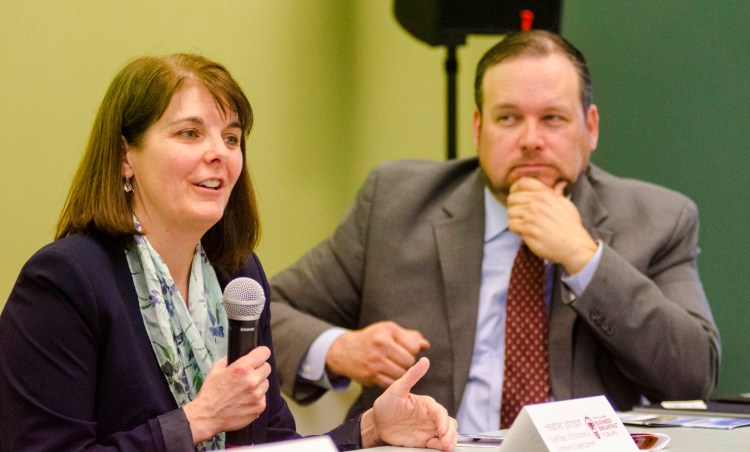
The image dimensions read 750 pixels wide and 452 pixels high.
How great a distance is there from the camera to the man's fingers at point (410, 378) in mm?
1724

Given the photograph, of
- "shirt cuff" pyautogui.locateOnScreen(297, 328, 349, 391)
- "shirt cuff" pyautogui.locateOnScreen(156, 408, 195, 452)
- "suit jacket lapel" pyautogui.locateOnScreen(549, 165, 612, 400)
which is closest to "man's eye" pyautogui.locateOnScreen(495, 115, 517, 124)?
"suit jacket lapel" pyautogui.locateOnScreen(549, 165, 612, 400)

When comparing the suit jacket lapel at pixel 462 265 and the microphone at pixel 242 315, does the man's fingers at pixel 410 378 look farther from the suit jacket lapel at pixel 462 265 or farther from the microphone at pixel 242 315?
the suit jacket lapel at pixel 462 265

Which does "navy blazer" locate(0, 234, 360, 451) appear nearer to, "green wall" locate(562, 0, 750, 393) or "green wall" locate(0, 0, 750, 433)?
"green wall" locate(0, 0, 750, 433)

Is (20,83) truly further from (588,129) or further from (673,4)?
(673,4)

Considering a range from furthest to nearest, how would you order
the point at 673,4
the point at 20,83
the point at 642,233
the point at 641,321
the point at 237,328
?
the point at 673,4
the point at 20,83
the point at 642,233
the point at 641,321
the point at 237,328

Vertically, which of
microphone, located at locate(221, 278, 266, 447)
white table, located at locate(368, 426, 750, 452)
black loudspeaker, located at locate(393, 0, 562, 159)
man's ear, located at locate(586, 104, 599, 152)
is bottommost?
white table, located at locate(368, 426, 750, 452)

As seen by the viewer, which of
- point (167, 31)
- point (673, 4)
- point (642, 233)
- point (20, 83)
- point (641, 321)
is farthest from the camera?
point (673, 4)

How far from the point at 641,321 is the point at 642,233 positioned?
31cm

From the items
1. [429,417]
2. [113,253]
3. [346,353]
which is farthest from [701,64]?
[113,253]

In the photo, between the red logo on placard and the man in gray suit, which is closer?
the red logo on placard

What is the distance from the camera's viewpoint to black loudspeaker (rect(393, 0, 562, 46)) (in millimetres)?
3396

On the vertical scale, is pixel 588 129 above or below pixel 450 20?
Result: below

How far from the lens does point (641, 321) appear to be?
244cm

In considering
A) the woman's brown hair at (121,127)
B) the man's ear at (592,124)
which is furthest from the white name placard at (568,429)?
the man's ear at (592,124)
